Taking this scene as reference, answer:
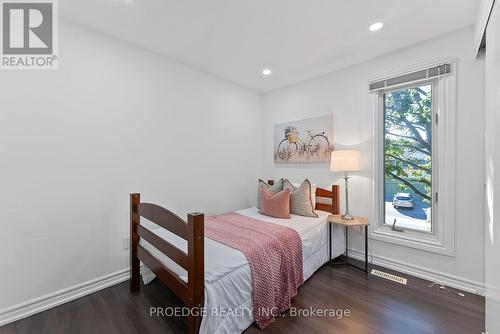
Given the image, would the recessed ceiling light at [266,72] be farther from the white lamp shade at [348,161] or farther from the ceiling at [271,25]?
the white lamp shade at [348,161]

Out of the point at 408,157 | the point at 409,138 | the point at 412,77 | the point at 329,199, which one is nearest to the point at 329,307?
the point at 329,199

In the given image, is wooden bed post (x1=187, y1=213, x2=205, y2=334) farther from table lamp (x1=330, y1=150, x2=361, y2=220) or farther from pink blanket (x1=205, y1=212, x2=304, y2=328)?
table lamp (x1=330, y1=150, x2=361, y2=220)

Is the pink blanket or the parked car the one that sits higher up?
the parked car

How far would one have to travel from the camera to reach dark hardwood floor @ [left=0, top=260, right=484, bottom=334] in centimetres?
165

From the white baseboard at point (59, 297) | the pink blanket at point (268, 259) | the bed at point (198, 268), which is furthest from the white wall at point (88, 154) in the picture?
the pink blanket at point (268, 259)

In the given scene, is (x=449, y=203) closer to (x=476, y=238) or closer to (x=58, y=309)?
(x=476, y=238)

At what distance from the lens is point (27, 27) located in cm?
189

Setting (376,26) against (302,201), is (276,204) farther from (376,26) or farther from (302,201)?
(376,26)

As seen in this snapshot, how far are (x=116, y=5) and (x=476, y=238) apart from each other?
12.8 feet

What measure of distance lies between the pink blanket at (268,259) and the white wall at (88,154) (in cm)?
101

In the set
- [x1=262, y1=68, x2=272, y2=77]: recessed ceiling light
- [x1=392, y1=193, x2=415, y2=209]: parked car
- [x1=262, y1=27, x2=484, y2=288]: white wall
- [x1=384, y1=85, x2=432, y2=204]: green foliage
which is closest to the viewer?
[x1=262, y1=27, x2=484, y2=288]: white wall

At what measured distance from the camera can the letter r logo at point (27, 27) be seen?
180 centimetres

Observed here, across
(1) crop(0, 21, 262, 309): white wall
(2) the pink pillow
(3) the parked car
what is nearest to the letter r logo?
(1) crop(0, 21, 262, 309): white wall

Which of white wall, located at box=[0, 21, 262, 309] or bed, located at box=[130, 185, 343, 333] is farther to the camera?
white wall, located at box=[0, 21, 262, 309]
